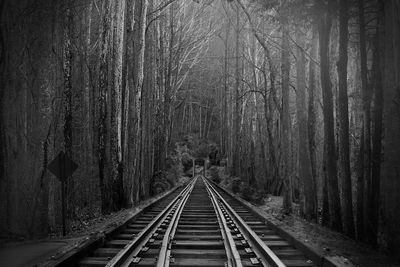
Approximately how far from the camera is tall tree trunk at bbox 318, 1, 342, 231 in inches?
355

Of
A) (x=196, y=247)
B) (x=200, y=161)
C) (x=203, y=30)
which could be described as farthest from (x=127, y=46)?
(x=200, y=161)

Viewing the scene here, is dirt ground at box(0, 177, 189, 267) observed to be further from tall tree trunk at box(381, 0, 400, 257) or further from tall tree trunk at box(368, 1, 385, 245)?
tall tree trunk at box(368, 1, 385, 245)

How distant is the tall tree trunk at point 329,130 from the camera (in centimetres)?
902

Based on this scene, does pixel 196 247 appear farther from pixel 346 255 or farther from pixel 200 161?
pixel 200 161

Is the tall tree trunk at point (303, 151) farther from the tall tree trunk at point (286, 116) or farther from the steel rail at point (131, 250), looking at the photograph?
the steel rail at point (131, 250)

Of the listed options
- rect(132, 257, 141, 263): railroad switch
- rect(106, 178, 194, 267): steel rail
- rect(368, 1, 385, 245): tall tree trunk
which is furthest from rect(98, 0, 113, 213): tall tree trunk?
rect(368, 1, 385, 245): tall tree trunk

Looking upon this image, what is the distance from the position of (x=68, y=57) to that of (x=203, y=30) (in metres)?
25.5

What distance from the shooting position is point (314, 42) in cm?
1389

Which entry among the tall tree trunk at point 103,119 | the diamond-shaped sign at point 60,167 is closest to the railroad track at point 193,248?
the diamond-shaped sign at point 60,167

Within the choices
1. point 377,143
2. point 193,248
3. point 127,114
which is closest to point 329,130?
point 377,143

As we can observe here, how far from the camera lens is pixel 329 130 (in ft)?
30.9

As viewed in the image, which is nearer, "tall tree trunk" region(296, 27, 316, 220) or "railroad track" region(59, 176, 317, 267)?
"railroad track" region(59, 176, 317, 267)

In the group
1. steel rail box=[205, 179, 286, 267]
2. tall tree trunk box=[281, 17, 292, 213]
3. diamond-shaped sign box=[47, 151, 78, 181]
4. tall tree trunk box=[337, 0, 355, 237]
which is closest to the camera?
steel rail box=[205, 179, 286, 267]

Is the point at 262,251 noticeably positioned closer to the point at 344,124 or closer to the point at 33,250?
the point at 344,124
